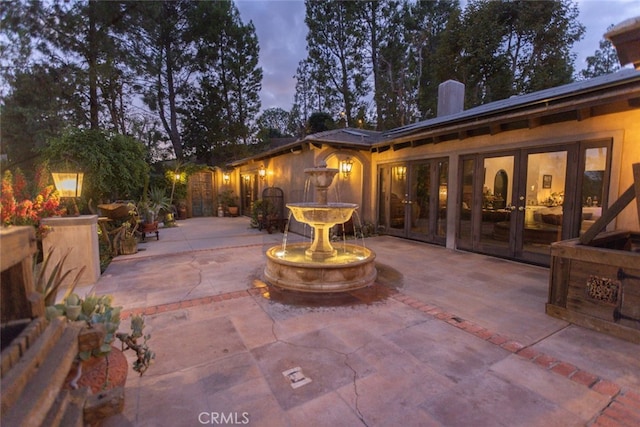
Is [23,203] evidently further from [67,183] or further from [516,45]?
[516,45]

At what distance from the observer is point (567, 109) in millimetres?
4438

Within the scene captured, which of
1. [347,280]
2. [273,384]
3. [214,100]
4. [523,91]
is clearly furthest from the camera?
[214,100]

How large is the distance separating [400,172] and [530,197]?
3282 mm

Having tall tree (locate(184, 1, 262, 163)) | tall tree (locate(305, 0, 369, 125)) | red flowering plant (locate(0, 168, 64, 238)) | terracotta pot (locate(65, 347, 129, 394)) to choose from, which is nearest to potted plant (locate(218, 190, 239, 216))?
tall tree (locate(184, 1, 262, 163))

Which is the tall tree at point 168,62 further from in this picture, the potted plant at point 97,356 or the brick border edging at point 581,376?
the brick border edging at point 581,376

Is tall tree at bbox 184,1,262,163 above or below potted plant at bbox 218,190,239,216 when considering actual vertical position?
above

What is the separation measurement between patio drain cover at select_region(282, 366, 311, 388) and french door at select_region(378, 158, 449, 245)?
5692 mm

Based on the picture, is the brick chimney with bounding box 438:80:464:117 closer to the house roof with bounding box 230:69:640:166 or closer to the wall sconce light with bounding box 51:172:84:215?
the house roof with bounding box 230:69:640:166

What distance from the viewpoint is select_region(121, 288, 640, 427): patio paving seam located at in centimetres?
184

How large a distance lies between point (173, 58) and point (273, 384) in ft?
59.8

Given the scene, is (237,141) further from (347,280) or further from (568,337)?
(568,337)

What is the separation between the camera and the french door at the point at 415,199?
705 centimetres

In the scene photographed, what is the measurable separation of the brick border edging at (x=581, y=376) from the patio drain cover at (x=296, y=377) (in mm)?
1762

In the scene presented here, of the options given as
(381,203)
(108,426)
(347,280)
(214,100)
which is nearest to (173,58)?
(214,100)
